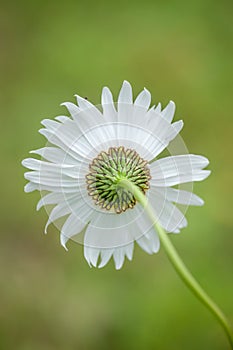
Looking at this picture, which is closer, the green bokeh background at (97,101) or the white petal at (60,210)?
the white petal at (60,210)

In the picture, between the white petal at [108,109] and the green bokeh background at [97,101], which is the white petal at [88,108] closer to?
the white petal at [108,109]

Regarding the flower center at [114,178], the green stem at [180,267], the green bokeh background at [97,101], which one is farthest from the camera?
the green bokeh background at [97,101]

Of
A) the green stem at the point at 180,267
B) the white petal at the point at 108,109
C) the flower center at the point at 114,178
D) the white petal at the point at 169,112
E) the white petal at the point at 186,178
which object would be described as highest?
the white petal at the point at 108,109

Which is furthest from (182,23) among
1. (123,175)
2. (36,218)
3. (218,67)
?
(123,175)

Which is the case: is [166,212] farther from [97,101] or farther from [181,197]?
[97,101]

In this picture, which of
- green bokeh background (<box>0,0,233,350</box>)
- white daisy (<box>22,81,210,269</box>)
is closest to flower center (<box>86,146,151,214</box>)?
white daisy (<box>22,81,210,269</box>)

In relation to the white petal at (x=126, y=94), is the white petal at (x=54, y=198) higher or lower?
lower

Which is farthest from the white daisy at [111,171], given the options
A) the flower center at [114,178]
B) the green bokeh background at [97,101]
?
the green bokeh background at [97,101]
